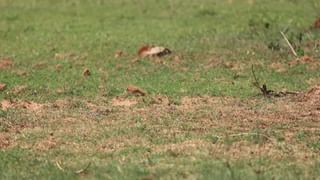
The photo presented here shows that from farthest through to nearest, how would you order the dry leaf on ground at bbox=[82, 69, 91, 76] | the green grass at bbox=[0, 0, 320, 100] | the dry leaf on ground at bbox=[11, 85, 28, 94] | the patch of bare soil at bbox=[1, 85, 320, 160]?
the dry leaf on ground at bbox=[82, 69, 91, 76]
the green grass at bbox=[0, 0, 320, 100]
the dry leaf on ground at bbox=[11, 85, 28, 94]
the patch of bare soil at bbox=[1, 85, 320, 160]

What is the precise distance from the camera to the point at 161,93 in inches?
326

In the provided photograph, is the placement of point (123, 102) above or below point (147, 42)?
above

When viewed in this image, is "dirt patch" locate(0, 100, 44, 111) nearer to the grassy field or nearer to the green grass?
the grassy field

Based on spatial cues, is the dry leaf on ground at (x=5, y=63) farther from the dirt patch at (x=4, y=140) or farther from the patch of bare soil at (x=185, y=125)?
the dirt patch at (x=4, y=140)

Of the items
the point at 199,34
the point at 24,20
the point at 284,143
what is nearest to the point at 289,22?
the point at 199,34

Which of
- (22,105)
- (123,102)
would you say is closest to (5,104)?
(22,105)

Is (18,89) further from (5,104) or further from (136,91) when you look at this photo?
(136,91)

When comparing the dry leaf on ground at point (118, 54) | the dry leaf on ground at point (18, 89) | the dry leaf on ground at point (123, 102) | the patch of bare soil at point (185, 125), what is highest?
the patch of bare soil at point (185, 125)

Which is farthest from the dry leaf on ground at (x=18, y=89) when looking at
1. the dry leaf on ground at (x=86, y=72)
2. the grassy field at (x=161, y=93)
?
the dry leaf on ground at (x=86, y=72)

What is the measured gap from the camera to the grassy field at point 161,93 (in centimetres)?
562

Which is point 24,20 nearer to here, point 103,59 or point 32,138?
point 103,59

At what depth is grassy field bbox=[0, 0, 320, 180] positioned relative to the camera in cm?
562

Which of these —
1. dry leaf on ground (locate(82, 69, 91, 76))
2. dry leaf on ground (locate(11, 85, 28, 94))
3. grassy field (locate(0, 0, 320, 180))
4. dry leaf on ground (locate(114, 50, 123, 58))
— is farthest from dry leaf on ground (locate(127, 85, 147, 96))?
dry leaf on ground (locate(114, 50, 123, 58))

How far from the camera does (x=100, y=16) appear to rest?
14.4m
